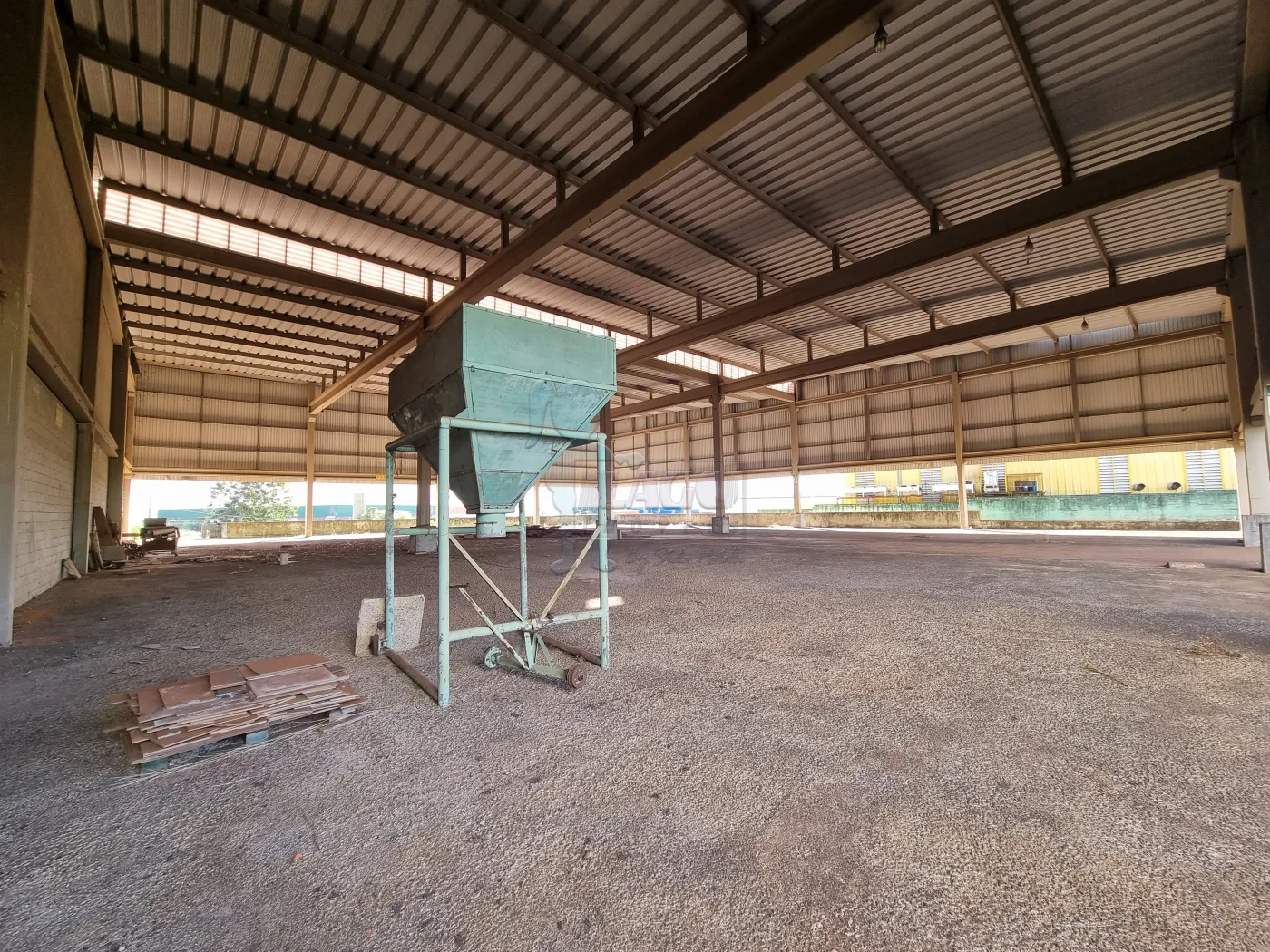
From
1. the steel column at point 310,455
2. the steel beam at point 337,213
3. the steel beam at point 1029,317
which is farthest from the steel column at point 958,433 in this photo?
the steel column at point 310,455

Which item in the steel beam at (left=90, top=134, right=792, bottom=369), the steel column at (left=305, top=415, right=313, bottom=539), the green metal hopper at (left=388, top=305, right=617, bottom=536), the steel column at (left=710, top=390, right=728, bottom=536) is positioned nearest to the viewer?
the green metal hopper at (left=388, top=305, right=617, bottom=536)

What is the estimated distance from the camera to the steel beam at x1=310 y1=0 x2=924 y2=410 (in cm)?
502

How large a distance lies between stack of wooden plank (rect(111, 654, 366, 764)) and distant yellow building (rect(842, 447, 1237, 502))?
2932 centimetres

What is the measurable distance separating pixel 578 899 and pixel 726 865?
0.52 m

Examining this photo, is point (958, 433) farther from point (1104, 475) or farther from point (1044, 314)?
point (1104, 475)

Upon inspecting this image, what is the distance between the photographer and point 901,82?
6973mm

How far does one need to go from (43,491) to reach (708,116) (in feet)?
35.4

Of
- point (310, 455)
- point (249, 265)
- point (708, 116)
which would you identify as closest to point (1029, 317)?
point (708, 116)

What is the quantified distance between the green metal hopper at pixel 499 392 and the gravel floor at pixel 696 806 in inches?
61.6

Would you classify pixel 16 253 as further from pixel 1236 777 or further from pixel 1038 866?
pixel 1236 777

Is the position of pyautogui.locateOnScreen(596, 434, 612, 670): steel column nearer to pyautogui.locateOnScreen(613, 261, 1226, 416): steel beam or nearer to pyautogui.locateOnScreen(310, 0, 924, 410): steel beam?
pyautogui.locateOnScreen(310, 0, 924, 410): steel beam

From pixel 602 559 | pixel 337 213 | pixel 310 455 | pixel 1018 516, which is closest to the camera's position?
pixel 602 559

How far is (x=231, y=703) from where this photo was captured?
9.32ft

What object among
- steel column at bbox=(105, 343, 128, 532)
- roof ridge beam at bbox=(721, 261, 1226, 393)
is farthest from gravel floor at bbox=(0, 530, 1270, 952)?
steel column at bbox=(105, 343, 128, 532)
